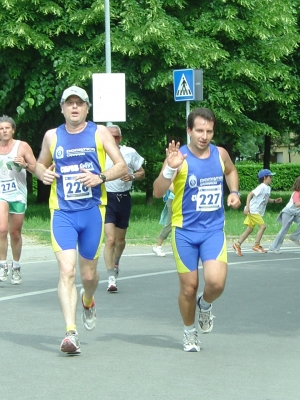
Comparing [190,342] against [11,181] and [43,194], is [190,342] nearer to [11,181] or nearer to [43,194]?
[11,181]

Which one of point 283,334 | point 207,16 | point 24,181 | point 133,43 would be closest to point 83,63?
point 133,43

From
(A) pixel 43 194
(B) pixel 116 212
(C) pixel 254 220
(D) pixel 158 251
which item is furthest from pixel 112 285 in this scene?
(A) pixel 43 194

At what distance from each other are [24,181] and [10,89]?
13.0 m

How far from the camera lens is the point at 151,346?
26.5 ft

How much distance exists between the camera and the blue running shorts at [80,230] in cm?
795

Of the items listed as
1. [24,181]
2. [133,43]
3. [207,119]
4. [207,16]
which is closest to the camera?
[207,119]

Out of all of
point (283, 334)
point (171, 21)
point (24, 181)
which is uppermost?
point (171, 21)

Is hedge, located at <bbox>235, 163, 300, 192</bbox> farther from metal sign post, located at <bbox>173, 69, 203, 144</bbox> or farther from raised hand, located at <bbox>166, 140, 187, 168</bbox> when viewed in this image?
raised hand, located at <bbox>166, 140, 187, 168</bbox>

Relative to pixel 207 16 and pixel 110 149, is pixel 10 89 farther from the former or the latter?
pixel 110 149

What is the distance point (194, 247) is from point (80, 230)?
2.97ft

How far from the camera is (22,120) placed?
25203 mm

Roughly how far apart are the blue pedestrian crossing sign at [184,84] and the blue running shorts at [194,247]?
10.5 m

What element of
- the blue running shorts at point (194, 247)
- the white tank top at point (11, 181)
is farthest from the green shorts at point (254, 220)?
the blue running shorts at point (194, 247)

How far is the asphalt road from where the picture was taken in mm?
6508
